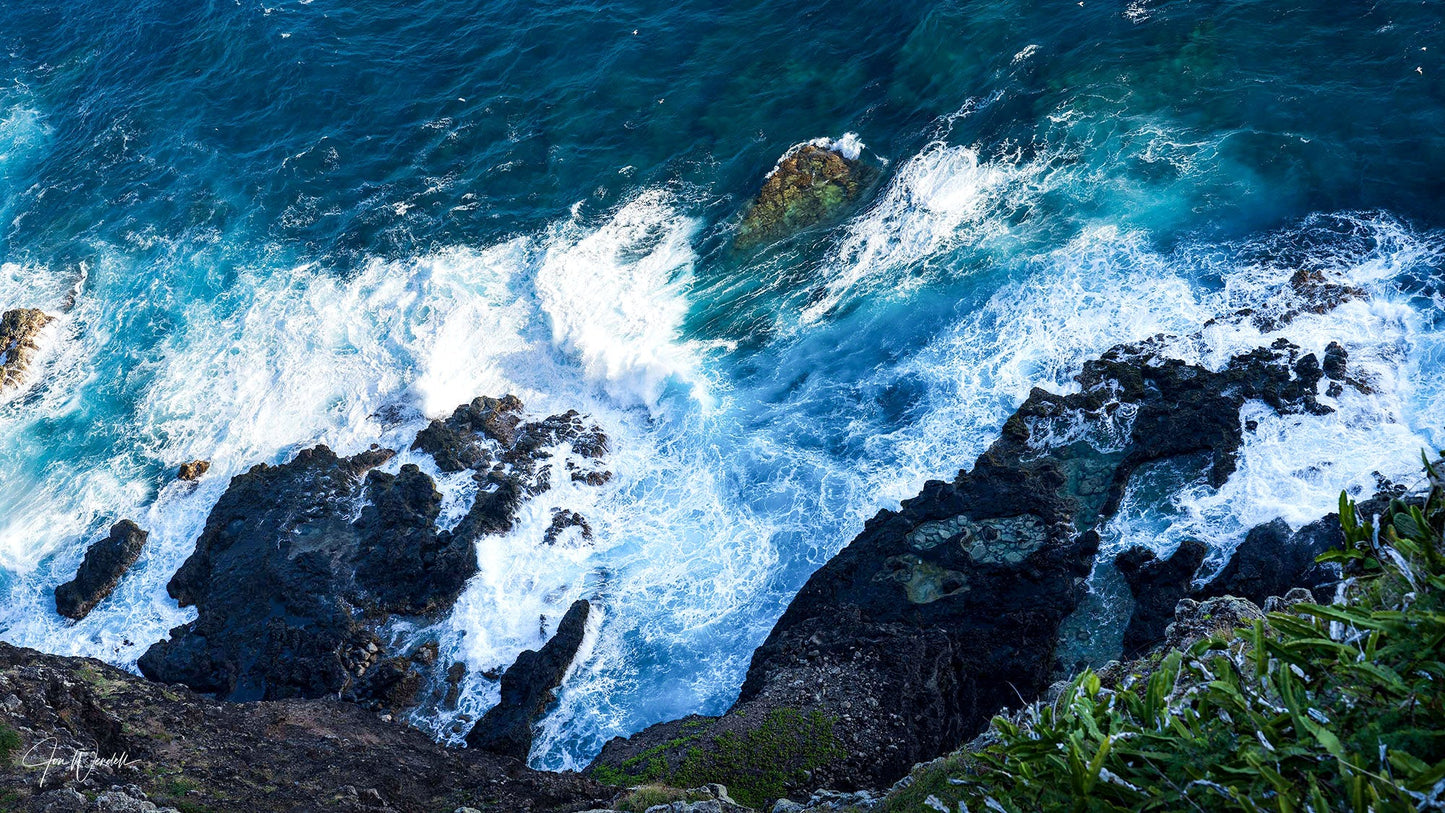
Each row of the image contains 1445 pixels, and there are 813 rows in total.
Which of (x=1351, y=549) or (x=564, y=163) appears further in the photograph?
(x=564, y=163)

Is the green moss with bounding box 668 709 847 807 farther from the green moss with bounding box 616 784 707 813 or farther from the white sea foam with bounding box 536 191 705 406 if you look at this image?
the white sea foam with bounding box 536 191 705 406

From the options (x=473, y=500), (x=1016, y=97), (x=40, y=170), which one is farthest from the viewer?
(x=40, y=170)

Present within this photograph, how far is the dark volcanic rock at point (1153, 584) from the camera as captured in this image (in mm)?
21844

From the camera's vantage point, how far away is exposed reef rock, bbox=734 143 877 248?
35844 millimetres

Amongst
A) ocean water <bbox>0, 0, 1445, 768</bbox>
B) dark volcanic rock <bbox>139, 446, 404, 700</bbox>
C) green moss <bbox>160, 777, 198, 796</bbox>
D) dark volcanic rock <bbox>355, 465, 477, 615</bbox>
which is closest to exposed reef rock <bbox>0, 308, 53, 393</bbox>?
ocean water <bbox>0, 0, 1445, 768</bbox>

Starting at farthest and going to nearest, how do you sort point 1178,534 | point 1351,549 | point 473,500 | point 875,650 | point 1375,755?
point 473,500 < point 1178,534 < point 875,650 < point 1351,549 < point 1375,755

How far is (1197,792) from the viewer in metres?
8.04

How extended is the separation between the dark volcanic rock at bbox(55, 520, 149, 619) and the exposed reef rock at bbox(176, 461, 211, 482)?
107 inches

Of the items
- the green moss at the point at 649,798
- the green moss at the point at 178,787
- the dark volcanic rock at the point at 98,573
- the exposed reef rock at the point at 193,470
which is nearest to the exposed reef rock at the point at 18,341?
the exposed reef rock at the point at 193,470

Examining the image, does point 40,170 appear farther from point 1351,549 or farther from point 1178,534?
point 1351,549

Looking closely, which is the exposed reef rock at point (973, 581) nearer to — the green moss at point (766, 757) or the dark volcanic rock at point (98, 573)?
the green moss at point (766, 757)

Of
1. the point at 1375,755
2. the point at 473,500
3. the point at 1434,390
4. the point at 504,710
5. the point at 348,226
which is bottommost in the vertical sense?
the point at 504,710

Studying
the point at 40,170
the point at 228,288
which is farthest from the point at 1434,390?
the point at 40,170

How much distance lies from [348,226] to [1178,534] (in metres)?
33.7
